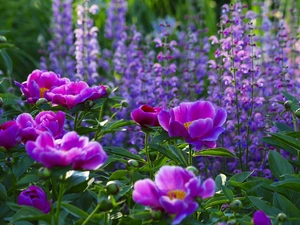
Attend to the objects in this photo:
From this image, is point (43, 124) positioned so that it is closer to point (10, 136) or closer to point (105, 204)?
point (10, 136)

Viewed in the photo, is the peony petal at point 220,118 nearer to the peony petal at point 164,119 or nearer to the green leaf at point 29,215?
the peony petal at point 164,119

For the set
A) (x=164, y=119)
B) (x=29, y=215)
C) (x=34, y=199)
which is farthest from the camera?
(x=164, y=119)

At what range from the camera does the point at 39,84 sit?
1.95 m

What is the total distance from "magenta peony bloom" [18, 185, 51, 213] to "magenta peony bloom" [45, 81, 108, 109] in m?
0.31

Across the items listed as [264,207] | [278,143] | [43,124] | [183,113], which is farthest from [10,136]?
[278,143]

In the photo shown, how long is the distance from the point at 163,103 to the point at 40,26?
124 inches

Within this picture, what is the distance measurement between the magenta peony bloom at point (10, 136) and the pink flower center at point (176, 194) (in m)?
0.45

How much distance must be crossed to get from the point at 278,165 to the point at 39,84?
0.78 metres

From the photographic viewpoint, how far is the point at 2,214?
5.42 ft

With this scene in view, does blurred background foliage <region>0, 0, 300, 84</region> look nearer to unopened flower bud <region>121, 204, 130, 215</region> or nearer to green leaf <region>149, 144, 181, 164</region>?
green leaf <region>149, 144, 181, 164</region>

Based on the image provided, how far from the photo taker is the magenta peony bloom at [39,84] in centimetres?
191

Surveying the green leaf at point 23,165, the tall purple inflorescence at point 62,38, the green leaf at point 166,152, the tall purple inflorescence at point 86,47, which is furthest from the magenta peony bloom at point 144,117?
the tall purple inflorescence at point 62,38

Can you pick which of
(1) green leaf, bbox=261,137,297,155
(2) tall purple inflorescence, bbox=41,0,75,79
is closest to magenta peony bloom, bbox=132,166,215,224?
(1) green leaf, bbox=261,137,297,155

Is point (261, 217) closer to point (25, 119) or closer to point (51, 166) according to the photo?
point (51, 166)
